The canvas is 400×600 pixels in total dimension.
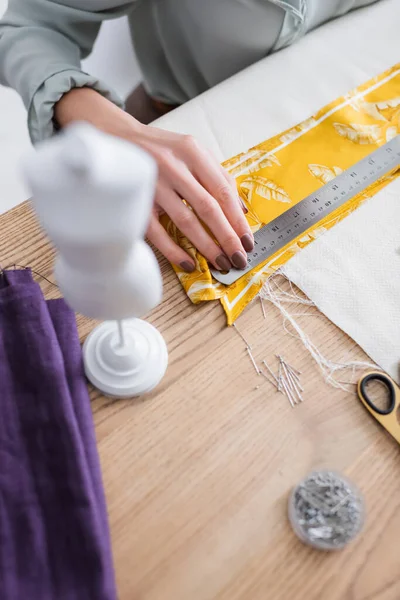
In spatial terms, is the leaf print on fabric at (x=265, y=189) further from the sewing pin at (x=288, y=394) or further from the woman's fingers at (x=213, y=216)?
the sewing pin at (x=288, y=394)

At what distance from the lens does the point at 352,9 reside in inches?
32.6

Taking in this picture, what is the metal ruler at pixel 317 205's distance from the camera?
0.56 meters

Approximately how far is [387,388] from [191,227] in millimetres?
256

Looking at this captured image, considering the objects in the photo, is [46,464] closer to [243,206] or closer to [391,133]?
[243,206]

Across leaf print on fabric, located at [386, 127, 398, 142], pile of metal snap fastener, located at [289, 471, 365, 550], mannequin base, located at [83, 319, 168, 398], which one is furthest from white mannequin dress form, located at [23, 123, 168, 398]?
leaf print on fabric, located at [386, 127, 398, 142]

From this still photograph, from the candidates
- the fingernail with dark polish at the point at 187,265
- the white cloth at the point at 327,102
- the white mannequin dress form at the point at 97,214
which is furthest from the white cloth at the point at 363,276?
the white mannequin dress form at the point at 97,214

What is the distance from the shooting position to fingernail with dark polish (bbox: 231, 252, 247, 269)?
21.2 inches

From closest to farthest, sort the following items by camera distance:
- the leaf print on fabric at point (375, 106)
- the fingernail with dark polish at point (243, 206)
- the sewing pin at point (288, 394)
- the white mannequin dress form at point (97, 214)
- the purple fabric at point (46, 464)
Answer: the white mannequin dress form at point (97, 214) → the purple fabric at point (46, 464) → the sewing pin at point (288, 394) → the fingernail with dark polish at point (243, 206) → the leaf print on fabric at point (375, 106)

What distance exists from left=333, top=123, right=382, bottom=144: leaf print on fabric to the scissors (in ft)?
1.11

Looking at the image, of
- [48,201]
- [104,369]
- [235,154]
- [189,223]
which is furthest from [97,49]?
[48,201]

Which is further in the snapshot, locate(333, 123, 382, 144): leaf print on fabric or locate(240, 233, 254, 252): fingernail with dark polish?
locate(333, 123, 382, 144): leaf print on fabric

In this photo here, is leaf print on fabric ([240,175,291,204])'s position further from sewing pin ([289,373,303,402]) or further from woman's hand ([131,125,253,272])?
sewing pin ([289,373,303,402])

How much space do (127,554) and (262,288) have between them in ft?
0.93

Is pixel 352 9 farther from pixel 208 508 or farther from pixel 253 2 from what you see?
pixel 208 508
